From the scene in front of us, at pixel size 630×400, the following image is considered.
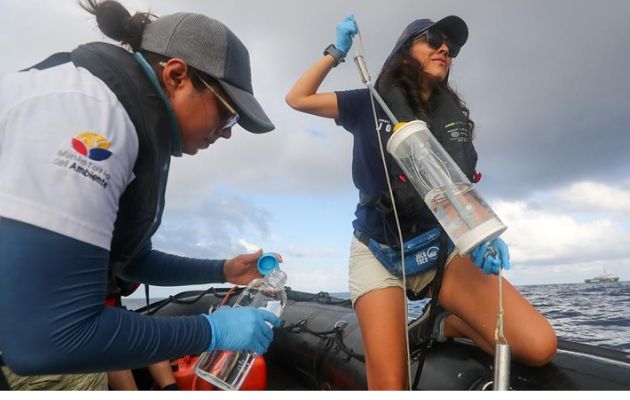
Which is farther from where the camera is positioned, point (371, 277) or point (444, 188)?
point (371, 277)

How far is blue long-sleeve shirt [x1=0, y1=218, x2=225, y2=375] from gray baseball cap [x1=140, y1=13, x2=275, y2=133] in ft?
2.76

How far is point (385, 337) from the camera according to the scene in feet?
8.34

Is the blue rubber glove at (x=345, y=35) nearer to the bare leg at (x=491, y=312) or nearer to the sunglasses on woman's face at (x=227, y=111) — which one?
the sunglasses on woman's face at (x=227, y=111)

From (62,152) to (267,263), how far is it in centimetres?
157

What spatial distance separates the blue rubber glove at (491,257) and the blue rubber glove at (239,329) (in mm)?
1136

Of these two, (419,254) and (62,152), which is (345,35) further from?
(62,152)

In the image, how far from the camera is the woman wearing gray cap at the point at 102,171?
1.13 m

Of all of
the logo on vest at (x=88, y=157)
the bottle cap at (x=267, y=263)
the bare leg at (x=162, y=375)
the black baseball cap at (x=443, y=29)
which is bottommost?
the bare leg at (x=162, y=375)

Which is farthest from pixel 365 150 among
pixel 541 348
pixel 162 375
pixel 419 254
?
pixel 162 375

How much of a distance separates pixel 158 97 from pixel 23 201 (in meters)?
0.67

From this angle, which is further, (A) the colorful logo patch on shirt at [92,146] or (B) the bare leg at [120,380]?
(B) the bare leg at [120,380]

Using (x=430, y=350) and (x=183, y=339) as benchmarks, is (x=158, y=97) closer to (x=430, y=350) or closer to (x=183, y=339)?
(x=183, y=339)

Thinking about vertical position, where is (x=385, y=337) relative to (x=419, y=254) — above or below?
below

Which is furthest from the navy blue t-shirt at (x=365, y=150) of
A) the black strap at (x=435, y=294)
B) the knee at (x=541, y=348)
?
the knee at (x=541, y=348)
